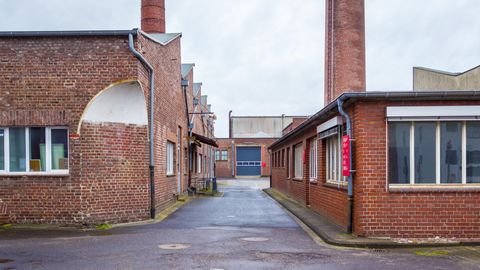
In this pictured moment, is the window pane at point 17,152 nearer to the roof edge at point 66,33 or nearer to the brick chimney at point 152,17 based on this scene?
the roof edge at point 66,33

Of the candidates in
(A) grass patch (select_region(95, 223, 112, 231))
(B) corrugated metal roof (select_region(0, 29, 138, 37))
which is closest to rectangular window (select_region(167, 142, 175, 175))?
(A) grass patch (select_region(95, 223, 112, 231))

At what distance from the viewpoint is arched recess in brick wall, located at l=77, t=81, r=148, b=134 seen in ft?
44.6

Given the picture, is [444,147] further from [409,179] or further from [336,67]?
[336,67]

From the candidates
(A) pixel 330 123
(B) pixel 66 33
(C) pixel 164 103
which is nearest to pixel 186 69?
(C) pixel 164 103

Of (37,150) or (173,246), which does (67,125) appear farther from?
(173,246)

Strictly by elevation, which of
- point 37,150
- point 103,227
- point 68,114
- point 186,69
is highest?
point 186,69

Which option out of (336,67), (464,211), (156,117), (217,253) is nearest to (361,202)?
(464,211)

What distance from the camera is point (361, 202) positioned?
36.4 ft

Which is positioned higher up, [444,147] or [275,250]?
[444,147]

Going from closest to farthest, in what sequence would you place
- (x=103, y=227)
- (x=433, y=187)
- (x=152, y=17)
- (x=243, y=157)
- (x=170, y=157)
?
(x=433, y=187)
(x=103, y=227)
(x=170, y=157)
(x=152, y=17)
(x=243, y=157)

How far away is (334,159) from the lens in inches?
575

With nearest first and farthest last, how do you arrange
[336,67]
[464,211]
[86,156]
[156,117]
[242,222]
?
[464,211] → [86,156] → [242,222] → [156,117] → [336,67]

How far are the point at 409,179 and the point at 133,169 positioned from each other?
7.21 meters

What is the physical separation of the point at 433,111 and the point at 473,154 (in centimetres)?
137
